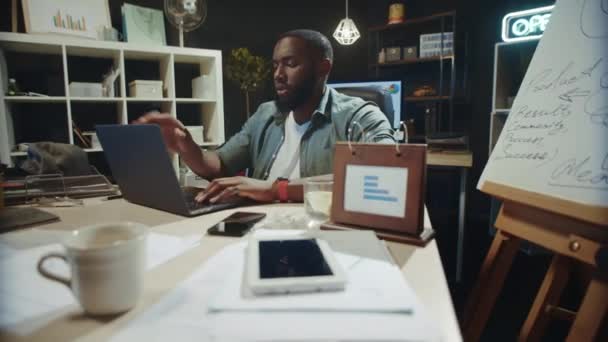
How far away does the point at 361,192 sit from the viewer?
32.2 inches

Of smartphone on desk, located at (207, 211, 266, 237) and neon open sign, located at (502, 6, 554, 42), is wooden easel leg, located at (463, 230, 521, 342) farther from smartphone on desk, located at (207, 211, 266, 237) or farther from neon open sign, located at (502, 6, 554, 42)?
neon open sign, located at (502, 6, 554, 42)

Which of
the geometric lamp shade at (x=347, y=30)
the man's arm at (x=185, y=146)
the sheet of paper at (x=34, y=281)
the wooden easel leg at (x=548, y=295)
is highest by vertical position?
the geometric lamp shade at (x=347, y=30)

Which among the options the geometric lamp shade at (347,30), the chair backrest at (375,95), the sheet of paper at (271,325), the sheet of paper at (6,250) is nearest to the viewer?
the sheet of paper at (271,325)

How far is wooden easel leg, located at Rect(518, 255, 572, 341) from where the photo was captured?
958 mm

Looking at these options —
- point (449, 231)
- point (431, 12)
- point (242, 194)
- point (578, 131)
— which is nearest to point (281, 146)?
point (242, 194)

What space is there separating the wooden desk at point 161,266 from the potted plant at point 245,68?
2.50 m

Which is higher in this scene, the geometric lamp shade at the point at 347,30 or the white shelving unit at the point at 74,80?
the geometric lamp shade at the point at 347,30

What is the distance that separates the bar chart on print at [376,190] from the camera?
2.52ft

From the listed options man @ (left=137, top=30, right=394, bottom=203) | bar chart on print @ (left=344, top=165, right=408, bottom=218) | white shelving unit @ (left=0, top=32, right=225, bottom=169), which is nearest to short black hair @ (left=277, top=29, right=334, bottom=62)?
man @ (left=137, top=30, right=394, bottom=203)

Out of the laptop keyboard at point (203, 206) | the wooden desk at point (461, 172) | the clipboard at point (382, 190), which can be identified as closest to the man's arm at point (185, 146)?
the laptop keyboard at point (203, 206)

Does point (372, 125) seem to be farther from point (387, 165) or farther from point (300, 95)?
point (387, 165)

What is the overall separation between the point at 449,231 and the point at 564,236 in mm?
2569

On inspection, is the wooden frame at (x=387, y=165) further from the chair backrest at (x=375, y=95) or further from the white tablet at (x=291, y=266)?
the chair backrest at (x=375, y=95)

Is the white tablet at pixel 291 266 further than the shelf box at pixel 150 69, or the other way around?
the shelf box at pixel 150 69
